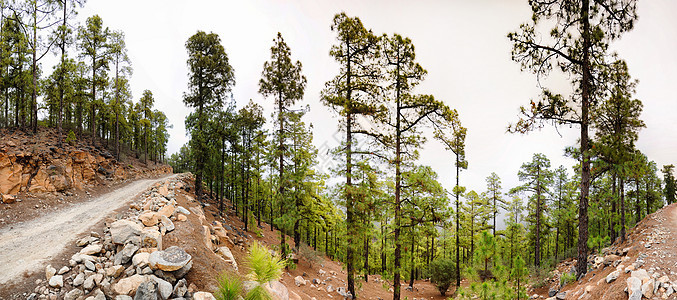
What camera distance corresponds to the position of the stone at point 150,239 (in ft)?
21.1

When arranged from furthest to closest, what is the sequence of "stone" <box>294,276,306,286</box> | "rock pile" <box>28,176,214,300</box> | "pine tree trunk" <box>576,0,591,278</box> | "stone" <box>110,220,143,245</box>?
"stone" <box>294,276,306,286</box>, "pine tree trunk" <box>576,0,591,278</box>, "stone" <box>110,220,143,245</box>, "rock pile" <box>28,176,214,300</box>

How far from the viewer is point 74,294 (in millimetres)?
5098

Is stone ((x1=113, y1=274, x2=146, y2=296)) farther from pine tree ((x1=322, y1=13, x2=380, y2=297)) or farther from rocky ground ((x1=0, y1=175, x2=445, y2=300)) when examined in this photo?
pine tree ((x1=322, y1=13, x2=380, y2=297))

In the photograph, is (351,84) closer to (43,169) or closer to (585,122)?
(585,122)

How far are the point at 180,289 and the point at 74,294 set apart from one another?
1.98m

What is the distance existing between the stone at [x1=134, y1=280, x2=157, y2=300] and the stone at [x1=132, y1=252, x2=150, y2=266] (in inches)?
Result: 29.4

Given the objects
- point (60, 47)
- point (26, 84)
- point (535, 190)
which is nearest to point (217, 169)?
A: point (60, 47)

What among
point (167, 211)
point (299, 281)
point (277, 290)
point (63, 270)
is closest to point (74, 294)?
point (63, 270)

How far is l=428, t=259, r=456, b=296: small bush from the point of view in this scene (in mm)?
19688

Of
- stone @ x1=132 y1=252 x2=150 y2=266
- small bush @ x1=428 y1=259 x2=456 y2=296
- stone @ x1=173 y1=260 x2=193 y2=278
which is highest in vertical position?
stone @ x1=132 y1=252 x2=150 y2=266

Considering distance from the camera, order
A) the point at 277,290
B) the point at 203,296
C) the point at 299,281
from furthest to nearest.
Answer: the point at 299,281
the point at 277,290
the point at 203,296

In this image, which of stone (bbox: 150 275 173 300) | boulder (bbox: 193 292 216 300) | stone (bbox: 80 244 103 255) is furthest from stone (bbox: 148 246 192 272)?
stone (bbox: 80 244 103 255)

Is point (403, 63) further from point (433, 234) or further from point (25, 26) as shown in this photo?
point (25, 26)

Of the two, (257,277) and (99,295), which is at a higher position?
(257,277)
